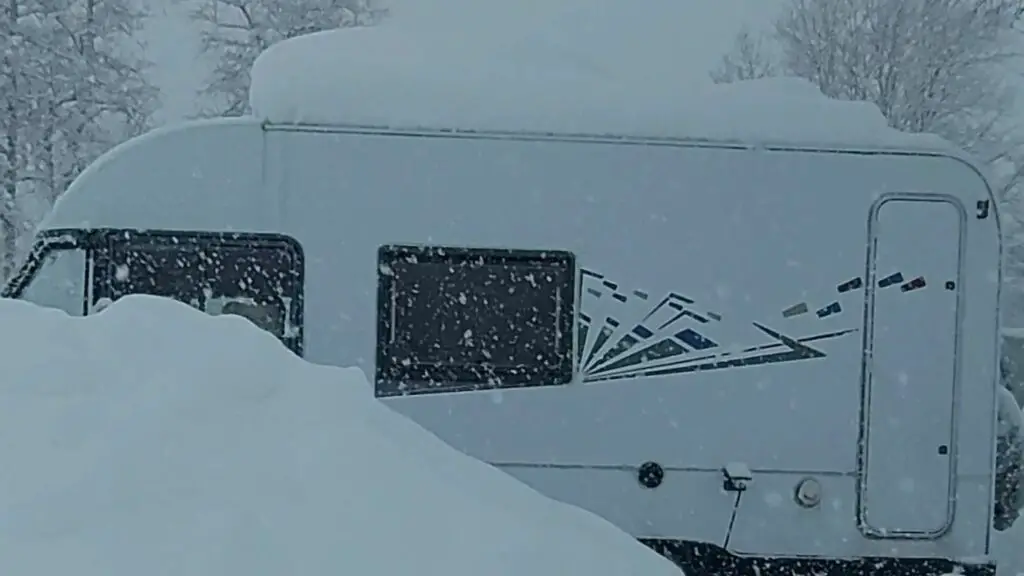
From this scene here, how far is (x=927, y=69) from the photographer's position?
65.6ft

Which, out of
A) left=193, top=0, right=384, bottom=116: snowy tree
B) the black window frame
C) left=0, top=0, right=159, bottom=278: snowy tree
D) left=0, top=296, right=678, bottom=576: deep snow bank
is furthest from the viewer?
left=193, top=0, right=384, bottom=116: snowy tree

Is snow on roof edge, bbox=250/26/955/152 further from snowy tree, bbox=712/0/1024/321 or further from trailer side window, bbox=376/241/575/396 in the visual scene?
snowy tree, bbox=712/0/1024/321

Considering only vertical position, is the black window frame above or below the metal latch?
above

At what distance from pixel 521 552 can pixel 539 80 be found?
10.6ft

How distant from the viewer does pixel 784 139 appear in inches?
212

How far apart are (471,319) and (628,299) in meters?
0.78

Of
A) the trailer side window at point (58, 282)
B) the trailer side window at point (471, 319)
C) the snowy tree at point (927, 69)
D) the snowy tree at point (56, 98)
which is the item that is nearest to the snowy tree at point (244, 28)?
the snowy tree at point (56, 98)

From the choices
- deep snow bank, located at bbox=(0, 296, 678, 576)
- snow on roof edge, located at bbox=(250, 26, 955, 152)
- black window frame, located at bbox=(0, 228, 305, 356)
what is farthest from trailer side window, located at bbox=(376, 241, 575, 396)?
deep snow bank, located at bbox=(0, 296, 678, 576)

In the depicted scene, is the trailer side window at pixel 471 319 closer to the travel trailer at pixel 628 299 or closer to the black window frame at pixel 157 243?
the travel trailer at pixel 628 299

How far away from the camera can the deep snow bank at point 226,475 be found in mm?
2371

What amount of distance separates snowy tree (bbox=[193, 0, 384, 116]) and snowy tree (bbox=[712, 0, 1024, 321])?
30.0 feet

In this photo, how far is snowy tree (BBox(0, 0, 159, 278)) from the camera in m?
16.7

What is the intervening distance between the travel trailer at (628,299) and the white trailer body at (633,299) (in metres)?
0.01

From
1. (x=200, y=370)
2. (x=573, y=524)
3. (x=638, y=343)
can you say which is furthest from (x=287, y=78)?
(x=573, y=524)
